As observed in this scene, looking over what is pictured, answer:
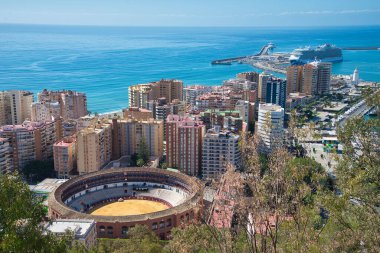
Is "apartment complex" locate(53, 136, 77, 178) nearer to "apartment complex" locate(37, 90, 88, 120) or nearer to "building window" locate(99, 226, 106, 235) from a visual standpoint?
"building window" locate(99, 226, 106, 235)

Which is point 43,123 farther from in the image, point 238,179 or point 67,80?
point 67,80

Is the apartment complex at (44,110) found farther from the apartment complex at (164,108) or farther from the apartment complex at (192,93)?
the apartment complex at (192,93)

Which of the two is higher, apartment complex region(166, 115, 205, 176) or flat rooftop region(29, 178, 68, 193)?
apartment complex region(166, 115, 205, 176)

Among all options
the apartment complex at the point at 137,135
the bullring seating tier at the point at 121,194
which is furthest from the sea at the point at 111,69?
the bullring seating tier at the point at 121,194

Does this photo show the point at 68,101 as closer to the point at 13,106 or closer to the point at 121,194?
the point at 13,106

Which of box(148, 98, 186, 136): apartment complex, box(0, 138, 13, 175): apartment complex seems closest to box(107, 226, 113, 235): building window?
box(0, 138, 13, 175): apartment complex

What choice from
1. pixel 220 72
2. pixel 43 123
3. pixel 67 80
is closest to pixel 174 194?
pixel 43 123
